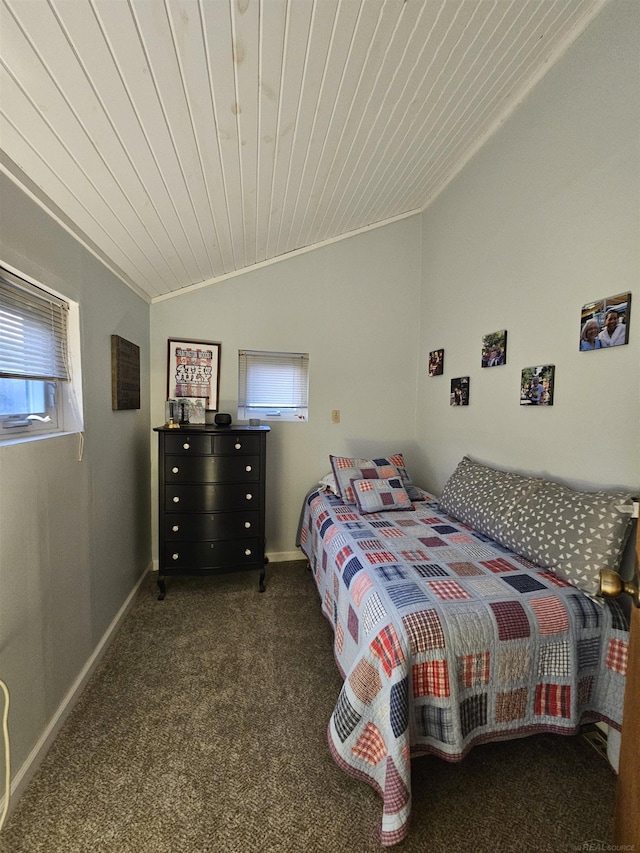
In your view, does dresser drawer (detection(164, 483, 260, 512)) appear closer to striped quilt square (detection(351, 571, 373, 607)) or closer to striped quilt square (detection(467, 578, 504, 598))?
striped quilt square (detection(351, 571, 373, 607))

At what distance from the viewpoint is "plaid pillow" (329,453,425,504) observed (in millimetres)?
2486

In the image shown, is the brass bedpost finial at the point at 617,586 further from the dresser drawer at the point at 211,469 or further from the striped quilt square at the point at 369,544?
the dresser drawer at the point at 211,469

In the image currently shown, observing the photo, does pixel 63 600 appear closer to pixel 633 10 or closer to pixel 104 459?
pixel 104 459

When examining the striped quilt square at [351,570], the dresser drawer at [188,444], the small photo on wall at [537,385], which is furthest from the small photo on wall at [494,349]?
the dresser drawer at [188,444]

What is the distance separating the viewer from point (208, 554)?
2.32m

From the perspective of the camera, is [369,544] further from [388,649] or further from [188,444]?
[188,444]

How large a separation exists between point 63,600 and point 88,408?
86 centimetres

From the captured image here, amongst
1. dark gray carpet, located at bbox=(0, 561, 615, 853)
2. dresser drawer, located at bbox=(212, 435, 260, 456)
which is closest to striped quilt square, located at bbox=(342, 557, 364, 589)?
dark gray carpet, located at bbox=(0, 561, 615, 853)

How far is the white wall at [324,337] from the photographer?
8.91 ft

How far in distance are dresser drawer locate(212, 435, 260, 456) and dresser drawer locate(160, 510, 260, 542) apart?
44 centimetres

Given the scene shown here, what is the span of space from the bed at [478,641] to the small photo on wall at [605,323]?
0.66 m

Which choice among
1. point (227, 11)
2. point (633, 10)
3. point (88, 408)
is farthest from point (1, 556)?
point (633, 10)

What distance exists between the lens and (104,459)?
6.09 feet

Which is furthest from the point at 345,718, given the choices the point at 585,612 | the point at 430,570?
the point at 585,612
